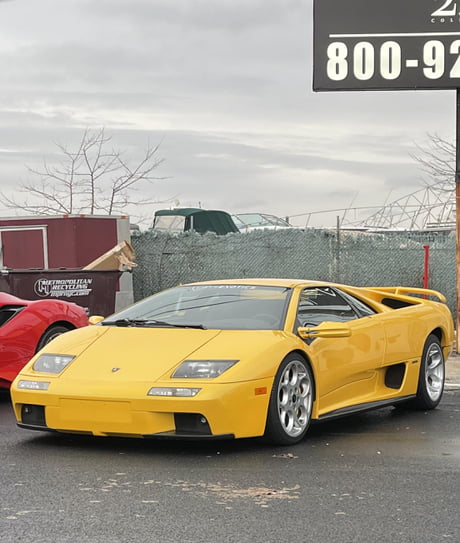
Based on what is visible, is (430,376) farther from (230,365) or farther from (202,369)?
(202,369)

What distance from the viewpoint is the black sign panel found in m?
11.7

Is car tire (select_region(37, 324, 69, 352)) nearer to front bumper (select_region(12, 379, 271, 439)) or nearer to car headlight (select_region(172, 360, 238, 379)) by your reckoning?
front bumper (select_region(12, 379, 271, 439))

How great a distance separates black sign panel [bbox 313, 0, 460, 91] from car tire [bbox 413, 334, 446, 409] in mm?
4370

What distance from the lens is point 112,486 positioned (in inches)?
212

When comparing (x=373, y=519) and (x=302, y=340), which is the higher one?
(x=302, y=340)

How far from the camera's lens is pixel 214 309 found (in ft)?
24.1

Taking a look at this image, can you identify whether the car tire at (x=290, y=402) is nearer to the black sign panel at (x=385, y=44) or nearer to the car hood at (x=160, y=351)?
the car hood at (x=160, y=351)

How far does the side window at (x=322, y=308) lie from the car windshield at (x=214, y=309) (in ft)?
0.54

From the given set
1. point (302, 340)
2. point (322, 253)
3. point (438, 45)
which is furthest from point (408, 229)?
point (302, 340)

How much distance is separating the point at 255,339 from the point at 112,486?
1697 millimetres

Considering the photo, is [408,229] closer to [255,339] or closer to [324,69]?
[324,69]

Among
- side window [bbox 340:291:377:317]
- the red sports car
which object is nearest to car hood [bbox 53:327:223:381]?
side window [bbox 340:291:377:317]

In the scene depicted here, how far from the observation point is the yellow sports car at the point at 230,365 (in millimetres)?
6117

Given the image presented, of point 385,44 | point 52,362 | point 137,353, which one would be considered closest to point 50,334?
point 52,362
